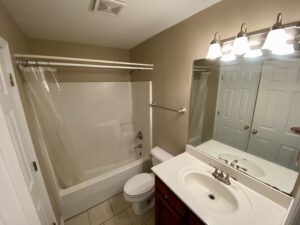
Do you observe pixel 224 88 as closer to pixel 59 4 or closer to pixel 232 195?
pixel 232 195

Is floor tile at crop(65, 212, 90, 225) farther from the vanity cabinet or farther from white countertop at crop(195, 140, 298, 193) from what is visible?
white countertop at crop(195, 140, 298, 193)

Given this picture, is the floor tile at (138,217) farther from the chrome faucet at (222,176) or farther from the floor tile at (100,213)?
the chrome faucet at (222,176)

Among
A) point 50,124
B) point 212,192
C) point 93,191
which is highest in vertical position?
point 50,124

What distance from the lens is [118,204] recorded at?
184 centimetres

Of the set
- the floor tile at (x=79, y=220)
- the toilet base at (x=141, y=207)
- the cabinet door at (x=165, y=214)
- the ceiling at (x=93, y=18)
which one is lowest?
the floor tile at (x=79, y=220)

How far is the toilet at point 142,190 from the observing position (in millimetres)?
1555

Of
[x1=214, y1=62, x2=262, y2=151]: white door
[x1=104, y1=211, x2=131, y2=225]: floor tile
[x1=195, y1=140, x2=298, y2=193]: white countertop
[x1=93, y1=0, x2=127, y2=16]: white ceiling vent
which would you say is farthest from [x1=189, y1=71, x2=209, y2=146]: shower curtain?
[x1=104, y1=211, x2=131, y2=225]: floor tile

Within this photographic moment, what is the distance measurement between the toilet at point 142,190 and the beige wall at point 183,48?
179 mm

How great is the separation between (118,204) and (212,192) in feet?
4.38

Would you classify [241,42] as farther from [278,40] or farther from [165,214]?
[165,214]

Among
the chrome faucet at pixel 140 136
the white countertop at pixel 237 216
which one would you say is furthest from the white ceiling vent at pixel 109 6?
the chrome faucet at pixel 140 136

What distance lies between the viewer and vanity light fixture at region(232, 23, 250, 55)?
92 centimetres

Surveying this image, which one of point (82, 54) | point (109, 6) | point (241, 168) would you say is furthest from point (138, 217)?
point (82, 54)

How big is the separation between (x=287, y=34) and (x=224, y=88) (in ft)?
1.65
